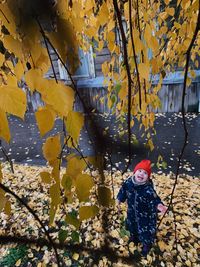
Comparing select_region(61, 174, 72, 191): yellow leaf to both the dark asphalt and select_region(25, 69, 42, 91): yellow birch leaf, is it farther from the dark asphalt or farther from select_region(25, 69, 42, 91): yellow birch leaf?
the dark asphalt

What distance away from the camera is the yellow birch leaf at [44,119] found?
57cm

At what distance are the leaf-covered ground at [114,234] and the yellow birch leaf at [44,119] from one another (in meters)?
1.41

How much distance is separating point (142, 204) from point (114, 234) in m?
0.69

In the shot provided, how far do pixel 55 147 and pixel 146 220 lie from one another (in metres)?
1.75

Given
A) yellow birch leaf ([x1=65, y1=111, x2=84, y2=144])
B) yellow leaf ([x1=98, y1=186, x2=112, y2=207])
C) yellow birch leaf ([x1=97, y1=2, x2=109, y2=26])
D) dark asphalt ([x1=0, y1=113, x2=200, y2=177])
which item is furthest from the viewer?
dark asphalt ([x1=0, y1=113, x2=200, y2=177])

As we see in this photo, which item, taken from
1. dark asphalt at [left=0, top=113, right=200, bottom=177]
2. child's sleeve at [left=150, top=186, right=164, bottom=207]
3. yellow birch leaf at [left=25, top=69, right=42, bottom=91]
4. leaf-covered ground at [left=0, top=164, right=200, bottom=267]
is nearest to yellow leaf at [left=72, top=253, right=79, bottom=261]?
leaf-covered ground at [left=0, top=164, right=200, bottom=267]

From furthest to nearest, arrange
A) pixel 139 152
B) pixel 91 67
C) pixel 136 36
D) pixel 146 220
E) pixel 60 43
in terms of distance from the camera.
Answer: pixel 91 67
pixel 139 152
pixel 146 220
pixel 136 36
pixel 60 43

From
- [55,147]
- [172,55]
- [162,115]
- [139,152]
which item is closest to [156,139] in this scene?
[139,152]

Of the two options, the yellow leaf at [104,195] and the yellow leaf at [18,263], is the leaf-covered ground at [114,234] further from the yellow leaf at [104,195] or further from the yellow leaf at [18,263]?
the yellow leaf at [104,195]

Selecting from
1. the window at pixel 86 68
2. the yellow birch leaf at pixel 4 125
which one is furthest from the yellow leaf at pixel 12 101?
the window at pixel 86 68

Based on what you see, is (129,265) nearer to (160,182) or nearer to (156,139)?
(160,182)

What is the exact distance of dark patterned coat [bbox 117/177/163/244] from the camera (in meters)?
2.02

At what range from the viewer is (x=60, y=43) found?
1.37 feet

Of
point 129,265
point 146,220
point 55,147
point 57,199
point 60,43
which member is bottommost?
point 129,265
